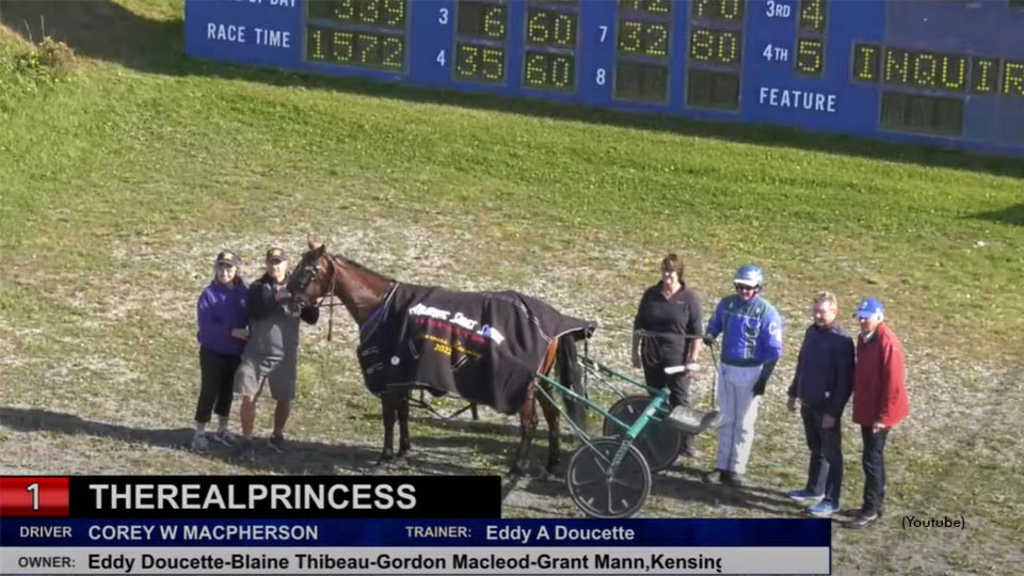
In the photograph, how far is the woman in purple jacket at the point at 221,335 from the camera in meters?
13.6

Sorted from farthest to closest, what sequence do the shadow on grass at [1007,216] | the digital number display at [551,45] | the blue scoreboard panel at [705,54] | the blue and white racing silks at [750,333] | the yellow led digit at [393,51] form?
1. the yellow led digit at [393,51]
2. the digital number display at [551,45]
3. the blue scoreboard panel at [705,54]
4. the shadow on grass at [1007,216]
5. the blue and white racing silks at [750,333]

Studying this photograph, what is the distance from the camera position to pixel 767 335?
43.3 ft

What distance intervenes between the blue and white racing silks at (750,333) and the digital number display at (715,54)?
32.7 ft

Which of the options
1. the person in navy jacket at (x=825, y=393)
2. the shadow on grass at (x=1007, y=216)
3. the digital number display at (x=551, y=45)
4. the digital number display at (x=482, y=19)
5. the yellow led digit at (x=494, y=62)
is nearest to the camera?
the person in navy jacket at (x=825, y=393)

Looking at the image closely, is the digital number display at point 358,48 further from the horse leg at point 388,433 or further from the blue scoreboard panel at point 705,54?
the horse leg at point 388,433

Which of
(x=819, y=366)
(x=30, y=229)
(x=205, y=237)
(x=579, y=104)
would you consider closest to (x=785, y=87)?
(x=579, y=104)

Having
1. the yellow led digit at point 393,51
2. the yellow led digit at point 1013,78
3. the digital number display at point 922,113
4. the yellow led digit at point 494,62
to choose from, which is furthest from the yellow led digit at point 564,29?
the yellow led digit at point 1013,78

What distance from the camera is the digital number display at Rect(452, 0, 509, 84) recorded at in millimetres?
23547

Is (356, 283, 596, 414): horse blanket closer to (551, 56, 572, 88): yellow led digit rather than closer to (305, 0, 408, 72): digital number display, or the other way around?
(551, 56, 572, 88): yellow led digit

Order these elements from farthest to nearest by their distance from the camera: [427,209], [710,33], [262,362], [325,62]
Answer: 1. [325,62]
2. [710,33]
3. [427,209]
4. [262,362]

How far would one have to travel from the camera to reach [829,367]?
12.7 m

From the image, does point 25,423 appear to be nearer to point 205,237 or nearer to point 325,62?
point 205,237

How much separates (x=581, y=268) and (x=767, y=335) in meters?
6.01

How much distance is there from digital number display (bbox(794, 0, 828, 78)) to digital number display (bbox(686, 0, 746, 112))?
0.71 metres
